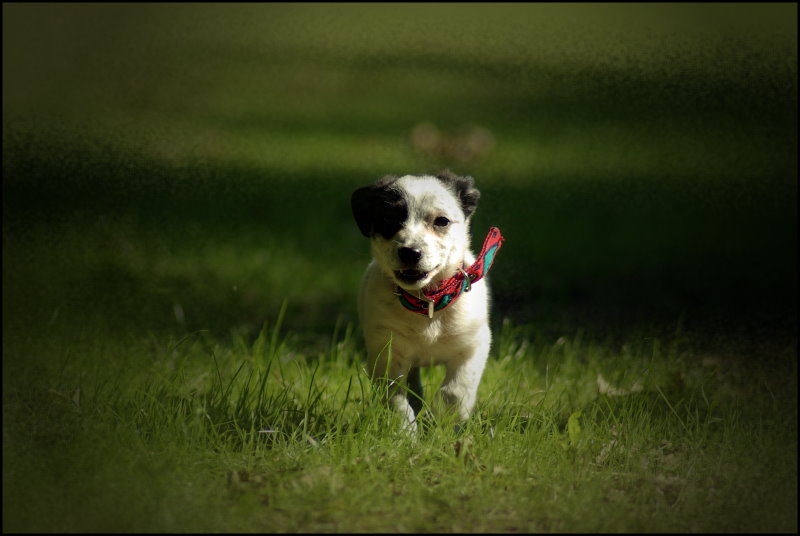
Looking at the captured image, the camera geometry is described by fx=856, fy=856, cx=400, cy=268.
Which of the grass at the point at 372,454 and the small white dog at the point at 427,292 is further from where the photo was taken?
the small white dog at the point at 427,292

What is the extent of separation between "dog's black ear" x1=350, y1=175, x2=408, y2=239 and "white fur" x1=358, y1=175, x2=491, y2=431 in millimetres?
32

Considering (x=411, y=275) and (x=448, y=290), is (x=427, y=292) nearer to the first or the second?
(x=448, y=290)

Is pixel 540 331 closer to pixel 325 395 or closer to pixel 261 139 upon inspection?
pixel 325 395

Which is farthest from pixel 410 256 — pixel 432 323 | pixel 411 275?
pixel 432 323

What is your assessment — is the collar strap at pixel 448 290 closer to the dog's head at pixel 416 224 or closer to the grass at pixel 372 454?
the dog's head at pixel 416 224

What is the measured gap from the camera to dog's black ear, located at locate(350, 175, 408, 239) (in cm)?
332

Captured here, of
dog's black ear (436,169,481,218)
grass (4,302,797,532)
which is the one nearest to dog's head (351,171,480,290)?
dog's black ear (436,169,481,218)

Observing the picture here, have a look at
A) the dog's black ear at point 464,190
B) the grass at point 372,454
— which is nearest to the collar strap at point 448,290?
the dog's black ear at point 464,190

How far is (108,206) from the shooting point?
620cm

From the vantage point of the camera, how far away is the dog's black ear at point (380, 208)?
131 inches

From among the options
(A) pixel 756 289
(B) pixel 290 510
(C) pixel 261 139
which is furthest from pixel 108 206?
(A) pixel 756 289

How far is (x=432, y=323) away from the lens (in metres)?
3.53

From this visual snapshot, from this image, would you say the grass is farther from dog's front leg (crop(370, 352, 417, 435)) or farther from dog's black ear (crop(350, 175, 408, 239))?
dog's black ear (crop(350, 175, 408, 239))

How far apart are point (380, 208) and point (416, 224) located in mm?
168
